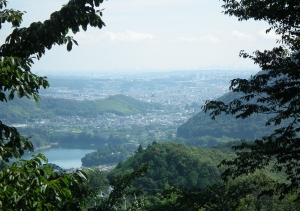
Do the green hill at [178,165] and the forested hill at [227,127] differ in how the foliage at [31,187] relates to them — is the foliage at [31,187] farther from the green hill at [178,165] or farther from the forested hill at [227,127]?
the forested hill at [227,127]

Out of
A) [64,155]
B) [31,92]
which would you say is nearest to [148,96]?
[64,155]

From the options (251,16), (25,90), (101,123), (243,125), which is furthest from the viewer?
(101,123)

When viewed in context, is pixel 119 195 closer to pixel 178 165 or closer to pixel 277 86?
pixel 277 86

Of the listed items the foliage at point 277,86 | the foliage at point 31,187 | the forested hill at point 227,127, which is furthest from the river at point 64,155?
the foliage at point 31,187

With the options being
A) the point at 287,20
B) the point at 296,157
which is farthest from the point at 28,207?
the point at 287,20

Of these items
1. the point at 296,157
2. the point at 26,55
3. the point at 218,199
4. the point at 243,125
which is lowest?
the point at 243,125

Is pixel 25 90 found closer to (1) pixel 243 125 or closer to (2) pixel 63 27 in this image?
(2) pixel 63 27
